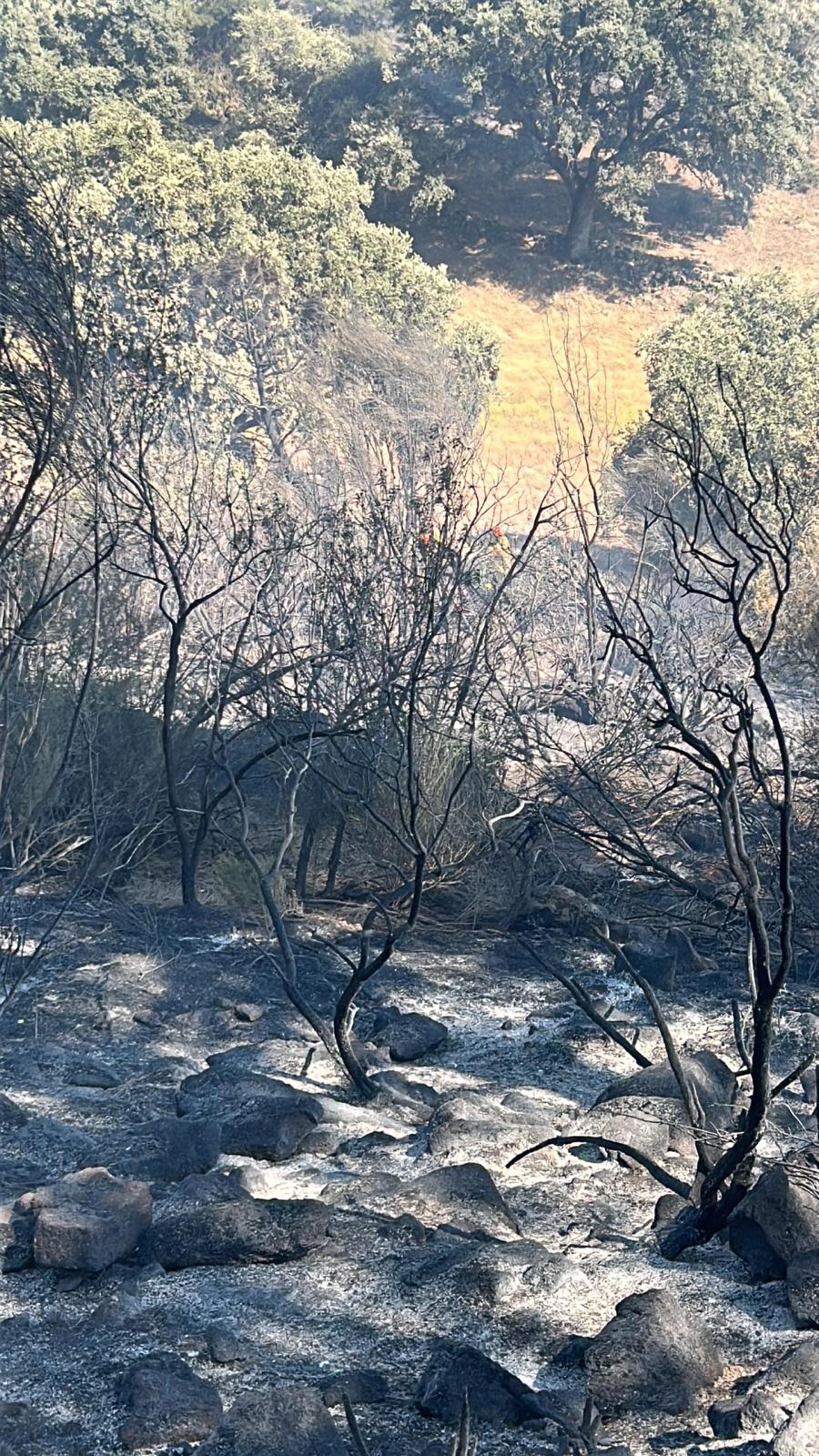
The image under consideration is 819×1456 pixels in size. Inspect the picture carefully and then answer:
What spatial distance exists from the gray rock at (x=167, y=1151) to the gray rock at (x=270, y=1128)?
8 centimetres

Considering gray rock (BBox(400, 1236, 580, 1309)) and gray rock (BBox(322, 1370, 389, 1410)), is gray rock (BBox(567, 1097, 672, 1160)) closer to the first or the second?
gray rock (BBox(400, 1236, 580, 1309))

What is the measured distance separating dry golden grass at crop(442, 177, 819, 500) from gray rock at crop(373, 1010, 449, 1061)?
63.7 ft

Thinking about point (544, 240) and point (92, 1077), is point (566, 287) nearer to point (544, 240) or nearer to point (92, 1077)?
point (544, 240)

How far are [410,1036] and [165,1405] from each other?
3300mm

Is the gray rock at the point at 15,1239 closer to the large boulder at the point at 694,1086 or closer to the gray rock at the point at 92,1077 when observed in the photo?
the gray rock at the point at 92,1077

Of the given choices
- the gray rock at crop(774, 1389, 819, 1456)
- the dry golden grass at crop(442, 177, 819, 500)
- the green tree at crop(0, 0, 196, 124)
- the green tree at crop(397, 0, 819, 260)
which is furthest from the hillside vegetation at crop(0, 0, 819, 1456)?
the green tree at crop(397, 0, 819, 260)

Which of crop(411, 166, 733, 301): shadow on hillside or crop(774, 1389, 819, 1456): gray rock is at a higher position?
crop(411, 166, 733, 301): shadow on hillside

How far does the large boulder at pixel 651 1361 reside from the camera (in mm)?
3371

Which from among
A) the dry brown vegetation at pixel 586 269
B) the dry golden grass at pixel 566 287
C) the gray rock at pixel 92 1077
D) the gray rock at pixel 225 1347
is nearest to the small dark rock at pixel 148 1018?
the gray rock at pixel 92 1077

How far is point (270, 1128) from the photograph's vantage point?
500 centimetres

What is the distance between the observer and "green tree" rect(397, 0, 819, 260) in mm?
33938

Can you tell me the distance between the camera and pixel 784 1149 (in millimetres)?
5070

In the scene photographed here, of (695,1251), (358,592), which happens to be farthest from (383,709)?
(695,1251)

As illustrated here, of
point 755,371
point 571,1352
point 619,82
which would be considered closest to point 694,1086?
point 571,1352
